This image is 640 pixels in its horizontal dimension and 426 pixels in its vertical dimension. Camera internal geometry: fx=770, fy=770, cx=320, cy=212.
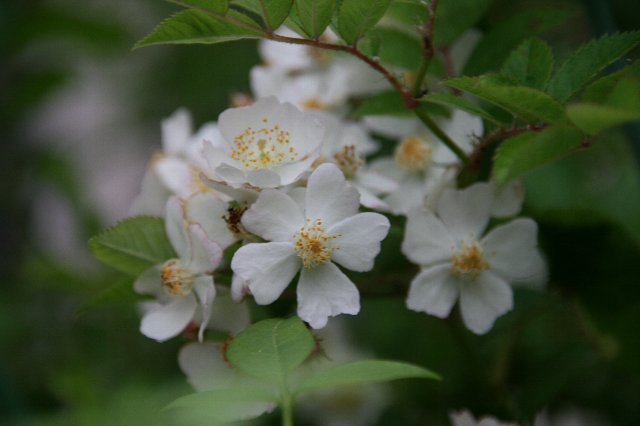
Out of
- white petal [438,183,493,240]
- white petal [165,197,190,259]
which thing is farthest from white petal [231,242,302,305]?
white petal [438,183,493,240]

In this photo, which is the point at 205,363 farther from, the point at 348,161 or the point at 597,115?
the point at 597,115

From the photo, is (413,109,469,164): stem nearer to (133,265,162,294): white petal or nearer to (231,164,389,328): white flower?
(231,164,389,328): white flower

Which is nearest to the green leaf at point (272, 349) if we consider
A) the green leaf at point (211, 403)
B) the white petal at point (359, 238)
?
the green leaf at point (211, 403)

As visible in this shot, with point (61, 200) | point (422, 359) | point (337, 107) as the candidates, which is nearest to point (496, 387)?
point (422, 359)

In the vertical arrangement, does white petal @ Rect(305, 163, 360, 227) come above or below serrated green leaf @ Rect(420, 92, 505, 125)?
below

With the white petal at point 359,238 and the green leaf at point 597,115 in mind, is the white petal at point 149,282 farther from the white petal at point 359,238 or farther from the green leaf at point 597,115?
the green leaf at point 597,115
